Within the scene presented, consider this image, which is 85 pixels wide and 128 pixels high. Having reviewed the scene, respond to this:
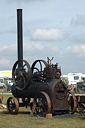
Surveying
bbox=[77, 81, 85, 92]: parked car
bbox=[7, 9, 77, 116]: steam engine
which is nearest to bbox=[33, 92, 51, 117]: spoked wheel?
bbox=[7, 9, 77, 116]: steam engine

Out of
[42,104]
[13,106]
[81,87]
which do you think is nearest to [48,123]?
[42,104]

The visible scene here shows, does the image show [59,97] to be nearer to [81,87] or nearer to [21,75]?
Result: [21,75]

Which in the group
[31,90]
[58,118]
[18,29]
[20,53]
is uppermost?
[18,29]

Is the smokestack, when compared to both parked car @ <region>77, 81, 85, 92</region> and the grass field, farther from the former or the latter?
parked car @ <region>77, 81, 85, 92</region>

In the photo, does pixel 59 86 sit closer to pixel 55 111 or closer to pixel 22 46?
pixel 55 111

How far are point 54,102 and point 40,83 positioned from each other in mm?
Result: 1169

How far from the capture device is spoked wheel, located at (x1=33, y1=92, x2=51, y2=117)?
47.3 ft

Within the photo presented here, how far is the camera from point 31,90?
15.6 meters

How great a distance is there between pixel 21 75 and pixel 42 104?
1.90 meters

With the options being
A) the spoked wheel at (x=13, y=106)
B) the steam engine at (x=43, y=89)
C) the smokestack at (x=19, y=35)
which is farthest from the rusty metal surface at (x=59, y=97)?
the smokestack at (x=19, y=35)

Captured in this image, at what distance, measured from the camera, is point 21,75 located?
16.0 m

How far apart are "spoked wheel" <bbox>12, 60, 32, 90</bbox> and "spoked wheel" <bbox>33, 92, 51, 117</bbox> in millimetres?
873

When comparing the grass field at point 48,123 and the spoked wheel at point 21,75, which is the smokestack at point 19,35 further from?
the grass field at point 48,123

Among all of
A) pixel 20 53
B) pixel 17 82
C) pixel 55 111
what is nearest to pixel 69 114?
pixel 55 111
